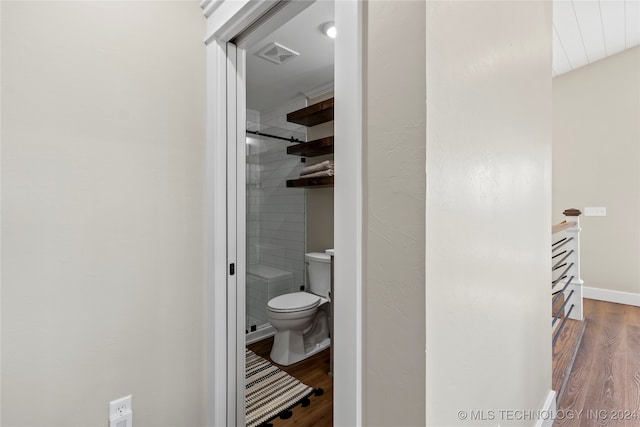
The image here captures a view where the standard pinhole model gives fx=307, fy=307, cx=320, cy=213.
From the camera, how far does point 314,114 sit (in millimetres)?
2680

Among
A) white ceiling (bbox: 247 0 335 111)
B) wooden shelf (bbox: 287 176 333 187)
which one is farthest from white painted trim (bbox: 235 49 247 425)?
wooden shelf (bbox: 287 176 333 187)

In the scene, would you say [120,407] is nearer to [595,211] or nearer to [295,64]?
[295,64]

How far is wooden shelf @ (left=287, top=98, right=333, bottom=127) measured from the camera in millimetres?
2563

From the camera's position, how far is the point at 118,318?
1.14 m

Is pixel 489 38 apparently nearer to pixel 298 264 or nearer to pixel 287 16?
pixel 287 16

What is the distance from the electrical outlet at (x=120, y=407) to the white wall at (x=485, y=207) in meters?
1.13

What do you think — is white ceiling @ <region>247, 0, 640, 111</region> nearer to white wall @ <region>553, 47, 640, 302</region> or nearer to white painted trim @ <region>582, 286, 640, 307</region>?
white wall @ <region>553, 47, 640, 302</region>

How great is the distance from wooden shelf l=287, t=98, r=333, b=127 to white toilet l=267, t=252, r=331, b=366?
1237mm

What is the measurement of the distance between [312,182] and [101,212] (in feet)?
5.75

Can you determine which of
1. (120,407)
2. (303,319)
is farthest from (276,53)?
(120,407)

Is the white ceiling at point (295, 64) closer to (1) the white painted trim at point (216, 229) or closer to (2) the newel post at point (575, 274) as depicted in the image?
(1) the white painted trim at point (216, 229)

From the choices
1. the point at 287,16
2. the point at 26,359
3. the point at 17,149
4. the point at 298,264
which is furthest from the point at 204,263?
the point at 298,264

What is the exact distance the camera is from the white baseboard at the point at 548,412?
1449 mm

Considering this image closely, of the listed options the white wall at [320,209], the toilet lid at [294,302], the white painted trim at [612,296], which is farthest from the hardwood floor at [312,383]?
the white painted trim at [612,296]
